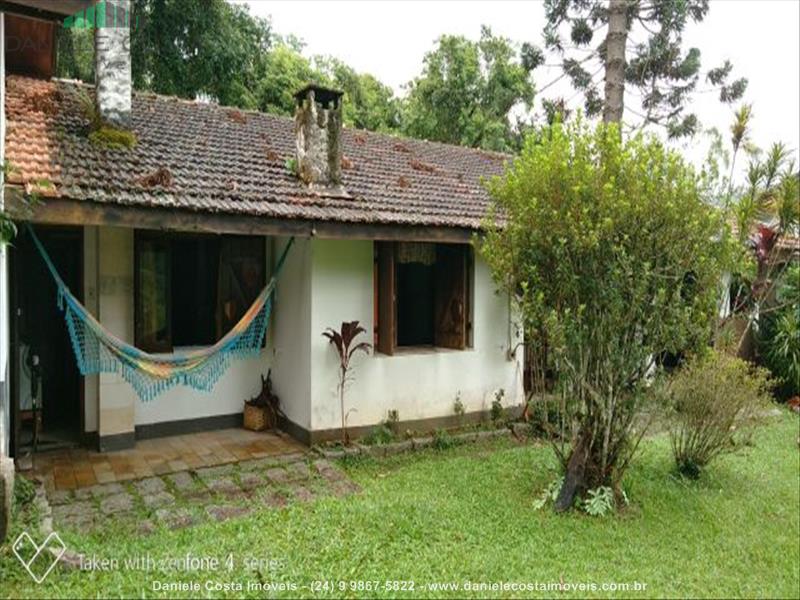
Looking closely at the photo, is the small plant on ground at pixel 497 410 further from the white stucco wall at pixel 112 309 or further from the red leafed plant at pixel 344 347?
the white stucco wall at pixel 112 309

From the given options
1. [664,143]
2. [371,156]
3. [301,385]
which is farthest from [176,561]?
[371,156]

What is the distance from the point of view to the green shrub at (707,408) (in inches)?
241

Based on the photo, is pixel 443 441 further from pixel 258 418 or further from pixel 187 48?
pixel 187 48

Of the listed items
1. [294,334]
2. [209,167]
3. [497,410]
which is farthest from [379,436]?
[209,167]

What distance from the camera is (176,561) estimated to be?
4.00 m

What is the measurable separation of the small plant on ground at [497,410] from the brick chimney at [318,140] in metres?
3.65

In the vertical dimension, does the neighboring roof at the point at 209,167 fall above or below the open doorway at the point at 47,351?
above

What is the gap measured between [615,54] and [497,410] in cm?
935

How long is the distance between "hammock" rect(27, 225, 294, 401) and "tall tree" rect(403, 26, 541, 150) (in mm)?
15641

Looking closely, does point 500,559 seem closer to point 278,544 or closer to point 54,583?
point 278,544

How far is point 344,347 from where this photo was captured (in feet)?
23.2

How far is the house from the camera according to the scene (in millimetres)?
6457

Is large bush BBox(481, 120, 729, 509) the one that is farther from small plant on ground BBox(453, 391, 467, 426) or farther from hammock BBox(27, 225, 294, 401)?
hammock BBox(27, 225, 294, 401)

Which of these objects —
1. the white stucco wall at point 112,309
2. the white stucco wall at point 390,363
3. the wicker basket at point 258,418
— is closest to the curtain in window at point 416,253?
the white stucco wall at point 390,363
